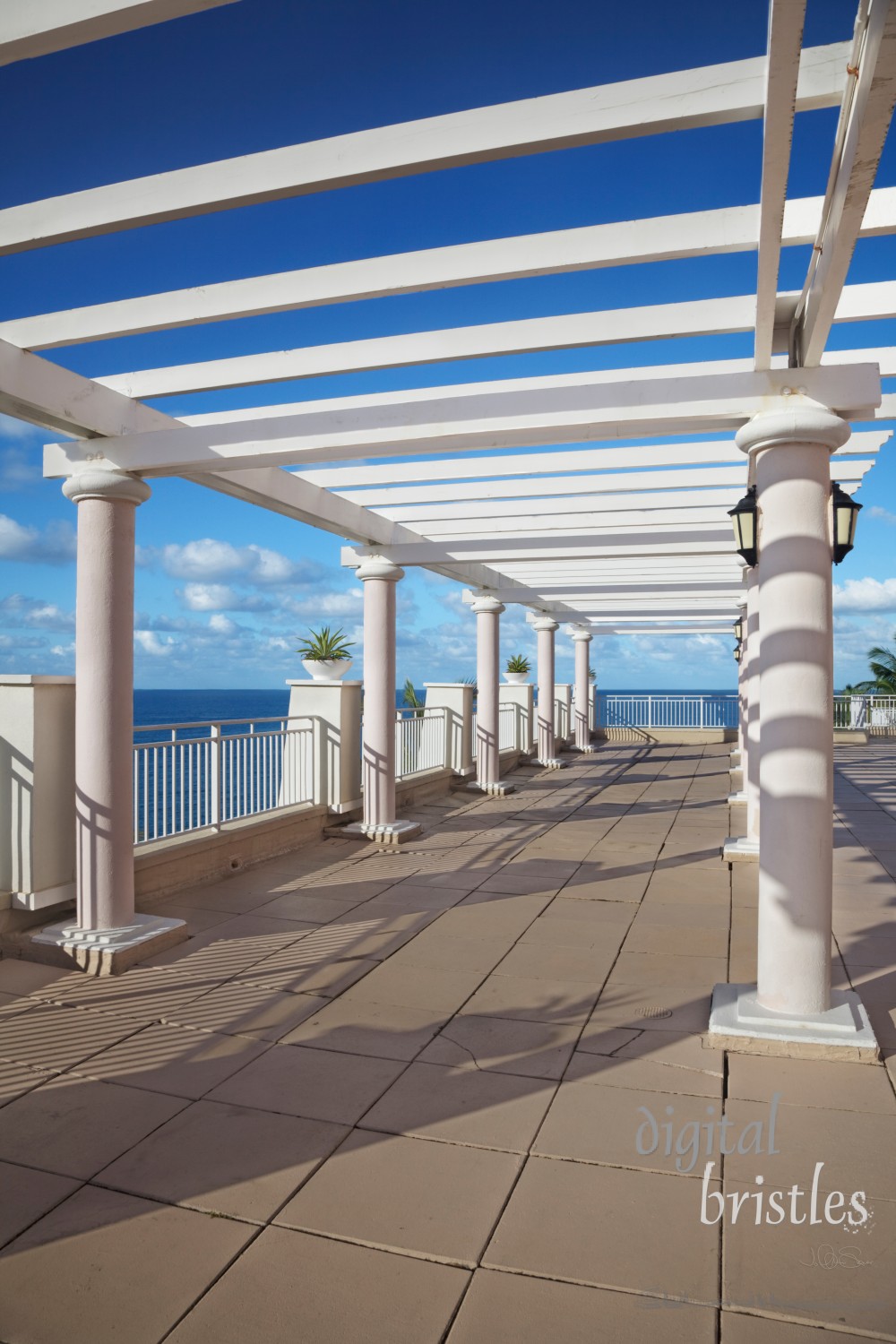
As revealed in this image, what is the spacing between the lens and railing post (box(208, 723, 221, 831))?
739 centimetres

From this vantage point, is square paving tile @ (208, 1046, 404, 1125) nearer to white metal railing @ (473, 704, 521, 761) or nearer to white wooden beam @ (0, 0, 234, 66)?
white wooden beam @ (0, 0, 234, 66)

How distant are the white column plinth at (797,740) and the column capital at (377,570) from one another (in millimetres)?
5454

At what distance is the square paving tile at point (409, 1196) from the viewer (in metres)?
2.61

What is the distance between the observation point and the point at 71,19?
2.43 metres

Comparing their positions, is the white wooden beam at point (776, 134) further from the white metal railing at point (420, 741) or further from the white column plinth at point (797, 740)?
the white metal railing at point (420, 741)

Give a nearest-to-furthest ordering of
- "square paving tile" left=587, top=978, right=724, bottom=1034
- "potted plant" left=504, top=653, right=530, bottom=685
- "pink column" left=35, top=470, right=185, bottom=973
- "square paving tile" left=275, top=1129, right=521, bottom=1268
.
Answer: "square paving tile" left=275, top=1129, right=521, bottom=1268
"square paving tile" left=587, top=978, right=724, bottom=1034
"pink column" left=35, top=470, right=185, bottom=973
"potted plant" left=504, top=653, right=530, bottom=685

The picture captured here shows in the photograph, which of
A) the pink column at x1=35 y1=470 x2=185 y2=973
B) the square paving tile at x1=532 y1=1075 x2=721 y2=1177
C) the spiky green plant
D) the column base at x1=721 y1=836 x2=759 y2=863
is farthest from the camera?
the spiky green plant

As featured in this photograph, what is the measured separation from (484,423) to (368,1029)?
3.27 metres

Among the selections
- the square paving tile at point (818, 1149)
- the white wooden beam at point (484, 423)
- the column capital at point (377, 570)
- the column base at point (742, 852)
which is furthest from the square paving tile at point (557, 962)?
the column capital at point (377, 570)

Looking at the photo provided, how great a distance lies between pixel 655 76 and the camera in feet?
9.32

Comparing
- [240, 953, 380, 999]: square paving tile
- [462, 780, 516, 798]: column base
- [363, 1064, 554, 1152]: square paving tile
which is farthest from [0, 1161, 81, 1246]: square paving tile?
[462, 780, 516, 798]: column base

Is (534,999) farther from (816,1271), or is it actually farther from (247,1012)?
(816,1271)

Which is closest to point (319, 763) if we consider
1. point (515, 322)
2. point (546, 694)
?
point (515, 322)

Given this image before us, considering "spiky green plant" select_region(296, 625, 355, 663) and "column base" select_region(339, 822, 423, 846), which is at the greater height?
"spiky green plant" select_region(296, 625, 355, 663)
